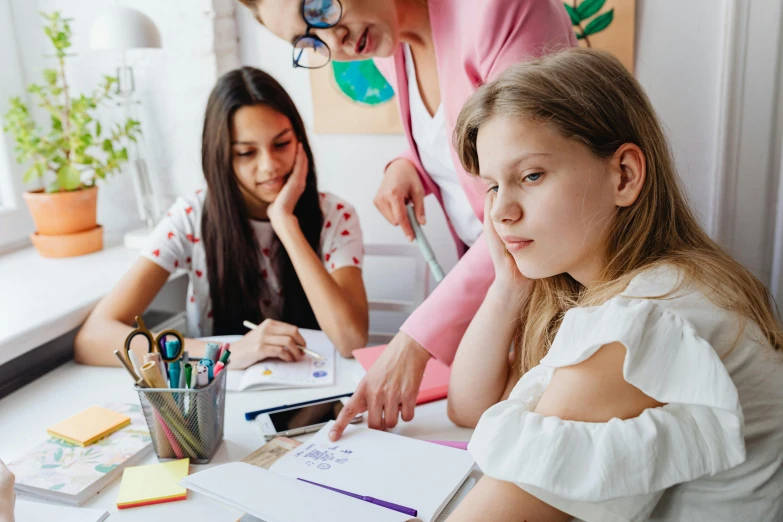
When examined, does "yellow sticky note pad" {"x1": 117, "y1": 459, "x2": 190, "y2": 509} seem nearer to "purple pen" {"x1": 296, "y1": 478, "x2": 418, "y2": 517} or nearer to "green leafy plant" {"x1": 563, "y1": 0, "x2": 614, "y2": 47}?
"purple pen" {"x1": 296, "y1": 478, "x2": 418, "y2": 517}

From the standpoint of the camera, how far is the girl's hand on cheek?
152 centimetres

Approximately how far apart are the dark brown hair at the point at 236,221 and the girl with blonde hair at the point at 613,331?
29.9 inches

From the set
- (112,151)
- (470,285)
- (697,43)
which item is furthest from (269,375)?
(697,43)

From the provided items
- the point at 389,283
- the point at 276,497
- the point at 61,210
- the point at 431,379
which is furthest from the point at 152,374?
the point at 389,283

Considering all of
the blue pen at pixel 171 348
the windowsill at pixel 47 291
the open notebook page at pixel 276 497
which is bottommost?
A: the open notebook page at pixel 276 497

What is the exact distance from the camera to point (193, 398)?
899 mm

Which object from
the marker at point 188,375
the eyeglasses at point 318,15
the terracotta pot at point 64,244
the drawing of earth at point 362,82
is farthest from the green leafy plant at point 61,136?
the marker at point 188,375

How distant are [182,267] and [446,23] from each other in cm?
89

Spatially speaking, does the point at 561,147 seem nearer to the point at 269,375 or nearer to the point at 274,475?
the point at 274,475

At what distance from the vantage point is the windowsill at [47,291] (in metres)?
1.26

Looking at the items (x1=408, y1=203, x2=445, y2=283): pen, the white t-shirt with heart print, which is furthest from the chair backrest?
(x1=408, y1=203, x2=445, y2=283): pen

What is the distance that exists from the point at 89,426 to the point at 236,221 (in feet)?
2.19

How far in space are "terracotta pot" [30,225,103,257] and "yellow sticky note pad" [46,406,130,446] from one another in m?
0.87

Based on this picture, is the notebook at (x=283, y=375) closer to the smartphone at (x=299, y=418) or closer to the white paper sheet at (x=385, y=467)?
the smartphone at (x=299, y=418)
